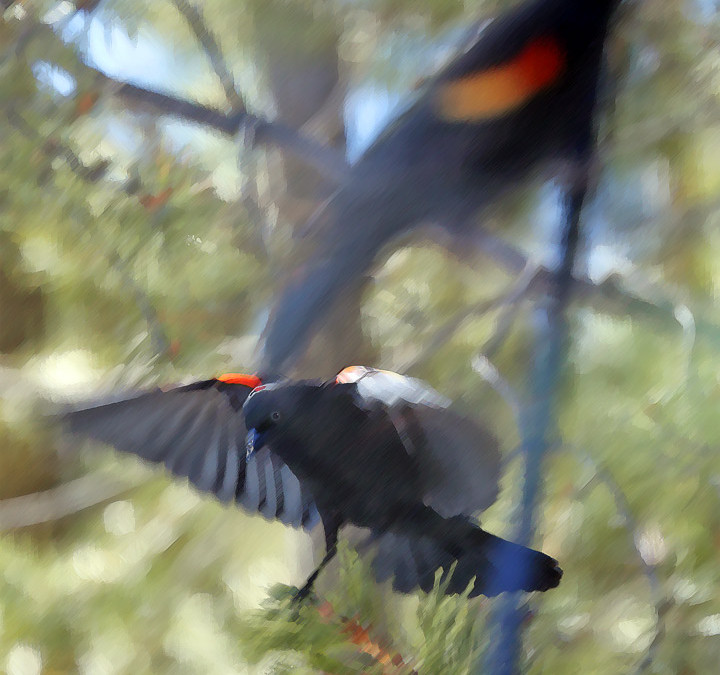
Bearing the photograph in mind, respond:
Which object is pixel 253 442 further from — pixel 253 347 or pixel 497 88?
pixel 497 88

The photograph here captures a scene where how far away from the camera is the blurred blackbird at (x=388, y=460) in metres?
0.26

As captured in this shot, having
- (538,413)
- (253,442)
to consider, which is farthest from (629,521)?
(253,442)

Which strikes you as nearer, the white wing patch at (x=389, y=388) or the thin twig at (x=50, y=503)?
the white wing patch at (x=389, y=388)

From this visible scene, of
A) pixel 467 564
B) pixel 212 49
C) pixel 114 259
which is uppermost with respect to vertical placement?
pixel 212 49

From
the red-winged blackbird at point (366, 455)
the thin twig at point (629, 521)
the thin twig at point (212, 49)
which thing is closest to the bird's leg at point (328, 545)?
the red-winged blackbird at point (366, 455)

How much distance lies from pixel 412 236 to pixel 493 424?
0.11m

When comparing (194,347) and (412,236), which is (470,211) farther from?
(194,347)

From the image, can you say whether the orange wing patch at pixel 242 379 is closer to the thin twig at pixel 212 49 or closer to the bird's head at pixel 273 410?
the bird's head at pixel 273 410

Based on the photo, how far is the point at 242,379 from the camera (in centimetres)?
29

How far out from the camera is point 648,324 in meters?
0.28

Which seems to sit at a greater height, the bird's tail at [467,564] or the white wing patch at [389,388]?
the white wing patch at [389,388]

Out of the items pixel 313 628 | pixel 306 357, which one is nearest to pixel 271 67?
pixel 306 357

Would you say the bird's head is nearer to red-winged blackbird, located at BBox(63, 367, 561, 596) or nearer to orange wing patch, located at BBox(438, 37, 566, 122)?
red-winged blackbird, located at BBox(63, 367, 561, 596)

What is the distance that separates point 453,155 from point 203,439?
0.64 ft
